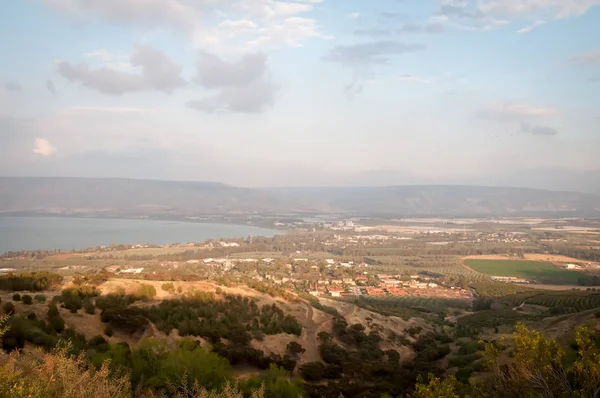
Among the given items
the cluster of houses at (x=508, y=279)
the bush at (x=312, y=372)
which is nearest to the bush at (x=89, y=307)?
the bush at (x=312, y=372)

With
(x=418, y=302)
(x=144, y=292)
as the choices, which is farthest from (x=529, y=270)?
(x=144, y=292)

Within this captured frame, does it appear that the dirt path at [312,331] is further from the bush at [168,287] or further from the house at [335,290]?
the house at [335,290]

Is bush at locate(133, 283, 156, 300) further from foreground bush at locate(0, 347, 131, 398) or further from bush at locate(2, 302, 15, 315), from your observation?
foreground bush at locate(0, 347, 131, 398)

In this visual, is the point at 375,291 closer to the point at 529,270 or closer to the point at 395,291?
the point at 395,291

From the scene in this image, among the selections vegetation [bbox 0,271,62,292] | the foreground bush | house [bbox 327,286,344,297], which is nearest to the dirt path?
the foreground bush

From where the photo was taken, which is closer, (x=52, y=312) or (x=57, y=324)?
(x=57, y=324)

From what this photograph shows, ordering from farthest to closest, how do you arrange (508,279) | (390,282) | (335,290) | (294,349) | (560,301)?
1. (508,279)
2. (390,282)
3. (335,290)
4. (560,301)
5. (294,349)
